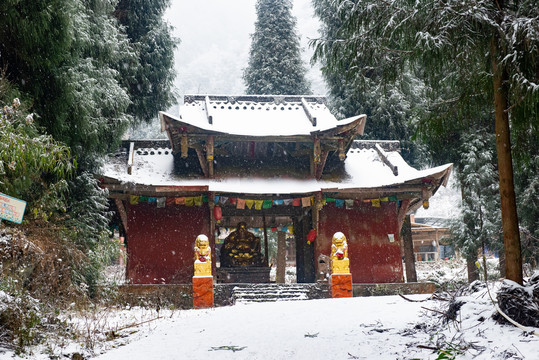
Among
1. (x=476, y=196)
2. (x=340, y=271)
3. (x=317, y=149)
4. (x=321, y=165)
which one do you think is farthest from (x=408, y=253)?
(x=340, y=271)

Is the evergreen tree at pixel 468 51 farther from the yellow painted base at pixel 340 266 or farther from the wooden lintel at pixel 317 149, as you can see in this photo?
the wooden lintel at pixel 317 149

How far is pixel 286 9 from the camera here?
2866 centimetres

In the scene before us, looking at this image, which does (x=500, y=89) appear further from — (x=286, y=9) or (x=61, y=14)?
(x=286, y=9)

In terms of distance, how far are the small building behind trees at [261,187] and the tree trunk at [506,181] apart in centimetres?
811

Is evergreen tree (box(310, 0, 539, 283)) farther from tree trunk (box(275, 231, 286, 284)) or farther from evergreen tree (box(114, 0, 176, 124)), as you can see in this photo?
tree trunk (box(275, 231, 286, 284))

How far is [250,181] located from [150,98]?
5.91 metres

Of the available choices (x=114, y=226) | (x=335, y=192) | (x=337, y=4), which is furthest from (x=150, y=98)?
(x=337, y=4)

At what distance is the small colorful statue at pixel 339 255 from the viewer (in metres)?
11.4

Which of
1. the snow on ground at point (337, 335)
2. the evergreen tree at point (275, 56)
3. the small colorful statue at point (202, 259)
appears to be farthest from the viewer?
the evergreen tree at point (275, 56)

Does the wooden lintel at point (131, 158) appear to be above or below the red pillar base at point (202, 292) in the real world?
above

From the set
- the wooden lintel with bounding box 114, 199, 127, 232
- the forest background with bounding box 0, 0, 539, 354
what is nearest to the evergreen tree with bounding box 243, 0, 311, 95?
the forest background with bounding box 0, 0, 539, 354

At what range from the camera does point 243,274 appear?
15.0m

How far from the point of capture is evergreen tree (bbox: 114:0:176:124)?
56.2ft

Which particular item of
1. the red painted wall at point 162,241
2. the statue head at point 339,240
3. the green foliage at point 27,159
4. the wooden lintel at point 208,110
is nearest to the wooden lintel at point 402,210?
the statue head at point 339,240
